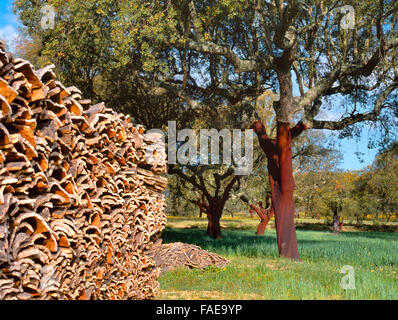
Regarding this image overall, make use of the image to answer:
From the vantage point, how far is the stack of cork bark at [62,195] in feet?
8.42

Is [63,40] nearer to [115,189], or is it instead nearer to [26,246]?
[115,189]

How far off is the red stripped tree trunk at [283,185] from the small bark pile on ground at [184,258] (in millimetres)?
2779

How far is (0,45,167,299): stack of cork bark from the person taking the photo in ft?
8.42

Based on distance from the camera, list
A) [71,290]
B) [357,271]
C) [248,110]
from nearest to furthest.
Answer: [71,290], [357,271], [248,110]

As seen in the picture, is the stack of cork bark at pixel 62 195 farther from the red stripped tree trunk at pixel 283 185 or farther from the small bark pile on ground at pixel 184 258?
the red stripped tree trunk at pixel 283 185

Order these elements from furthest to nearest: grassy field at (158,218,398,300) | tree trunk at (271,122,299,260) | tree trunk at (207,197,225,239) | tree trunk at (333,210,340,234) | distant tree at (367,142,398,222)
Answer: tree trunk at (333,210,340,234), distant tree at (367,142,398,222), tree trunk at (207,197,225,239), tree trunk at (271,122,299,260), grassy field at (158,218,398,300)

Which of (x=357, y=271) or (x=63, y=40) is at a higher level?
(x=63, y=40)

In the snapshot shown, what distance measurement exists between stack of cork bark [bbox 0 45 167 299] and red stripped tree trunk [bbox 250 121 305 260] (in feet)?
22.9

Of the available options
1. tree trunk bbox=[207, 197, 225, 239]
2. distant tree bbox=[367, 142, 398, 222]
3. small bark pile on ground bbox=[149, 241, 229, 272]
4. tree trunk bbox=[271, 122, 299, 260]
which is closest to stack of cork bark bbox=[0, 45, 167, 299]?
small bark pile on ground bbox=[149, 241, 229, 272]

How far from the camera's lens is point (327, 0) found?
10.5m

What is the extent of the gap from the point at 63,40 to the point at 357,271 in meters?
10.8

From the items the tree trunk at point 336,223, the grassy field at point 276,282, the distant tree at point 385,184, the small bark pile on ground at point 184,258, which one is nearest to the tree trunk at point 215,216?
the grassy field at point 276,282

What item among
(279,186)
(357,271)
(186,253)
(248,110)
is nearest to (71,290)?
(186,253)

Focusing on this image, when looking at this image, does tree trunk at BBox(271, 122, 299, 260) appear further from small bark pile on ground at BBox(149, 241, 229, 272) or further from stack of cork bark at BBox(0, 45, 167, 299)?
stack of cork bark at BBox(0, 45, 167, 299)
